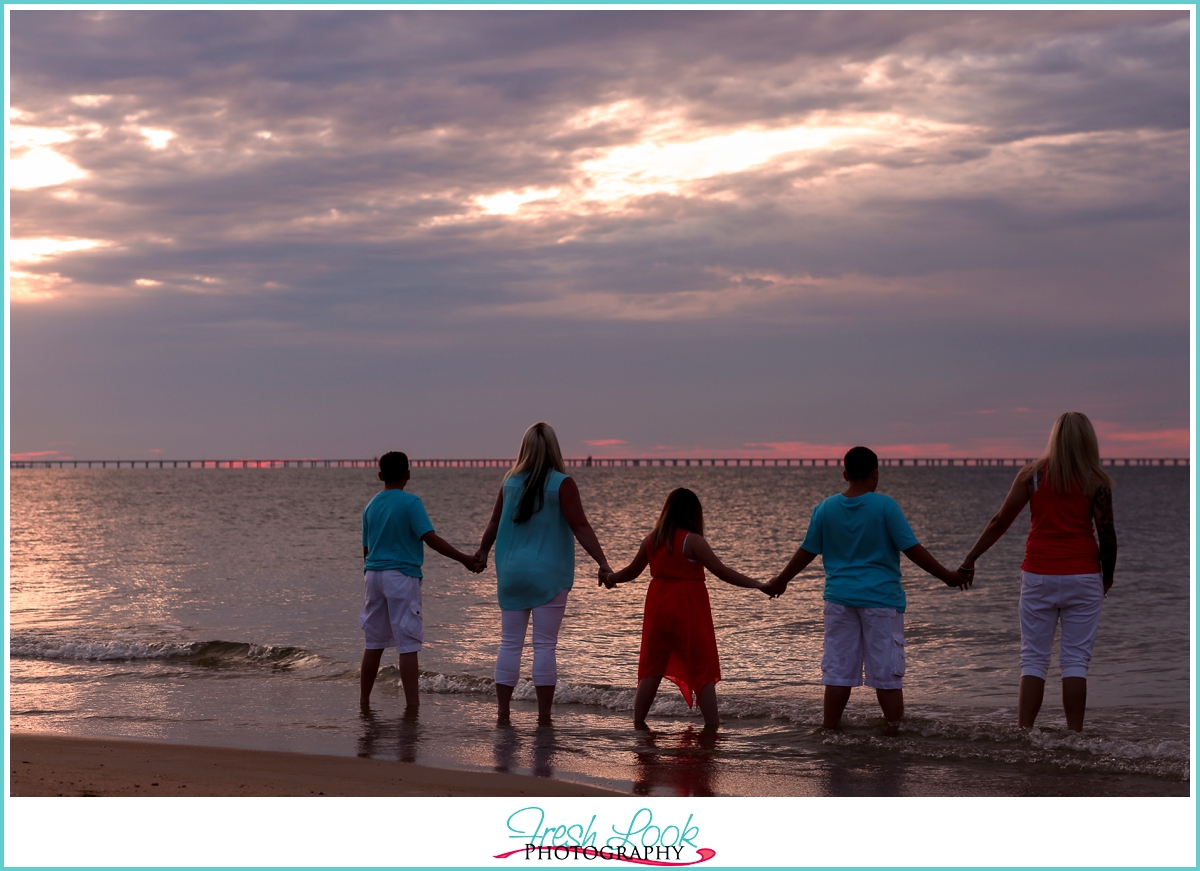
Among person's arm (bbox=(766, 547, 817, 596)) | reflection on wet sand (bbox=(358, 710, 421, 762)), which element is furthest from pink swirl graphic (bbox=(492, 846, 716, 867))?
person's arm (bbox=(766, 547, 817, 596))

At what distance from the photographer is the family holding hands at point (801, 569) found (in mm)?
6566

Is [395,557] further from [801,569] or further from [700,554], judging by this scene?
[801,569]

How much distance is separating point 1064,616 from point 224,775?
561 centimetres

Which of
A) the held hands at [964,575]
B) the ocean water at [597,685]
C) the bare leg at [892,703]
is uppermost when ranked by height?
the held hands at [964,575]

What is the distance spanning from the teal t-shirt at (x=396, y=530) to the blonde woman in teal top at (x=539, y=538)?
80 centimetres

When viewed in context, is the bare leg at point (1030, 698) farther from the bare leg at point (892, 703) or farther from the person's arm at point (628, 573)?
the person's arm at point (628, 573)

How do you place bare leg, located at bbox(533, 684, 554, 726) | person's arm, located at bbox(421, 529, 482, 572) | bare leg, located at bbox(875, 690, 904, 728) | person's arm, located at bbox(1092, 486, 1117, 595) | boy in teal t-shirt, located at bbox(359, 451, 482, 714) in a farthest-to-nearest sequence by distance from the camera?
boy in teal t-shirt, located at bbox(359, 451, 482, 714)
person's arm, located at bbox(421, 529, 482, 572)
bare leg, located at bbox(533, 684, 554, 726)
bare leg, located at bbox(875, 690, 904, 728)
person's arm, located at bbox(1092, 486, 1117, 595)

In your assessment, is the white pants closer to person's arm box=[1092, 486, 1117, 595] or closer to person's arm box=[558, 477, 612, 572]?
person's arm box=[558, 477, 612, 572]

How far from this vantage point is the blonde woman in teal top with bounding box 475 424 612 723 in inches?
282

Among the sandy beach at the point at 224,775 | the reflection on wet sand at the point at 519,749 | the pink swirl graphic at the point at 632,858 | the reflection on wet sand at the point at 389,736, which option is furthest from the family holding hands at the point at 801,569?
the pink swirl graphic at the point at 632,858

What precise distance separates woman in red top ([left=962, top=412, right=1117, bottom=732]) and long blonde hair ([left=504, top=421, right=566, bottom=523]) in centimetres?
303

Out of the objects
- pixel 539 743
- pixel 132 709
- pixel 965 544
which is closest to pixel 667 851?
pixel 539 743

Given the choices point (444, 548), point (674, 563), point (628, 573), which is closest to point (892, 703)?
point (674, 563)

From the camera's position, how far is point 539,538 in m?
7.18
